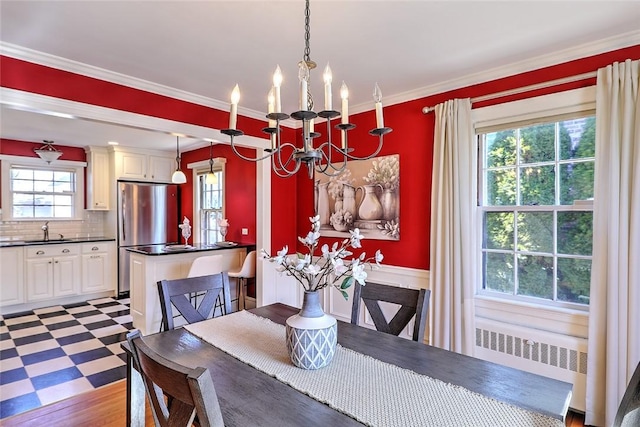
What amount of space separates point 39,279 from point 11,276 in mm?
294

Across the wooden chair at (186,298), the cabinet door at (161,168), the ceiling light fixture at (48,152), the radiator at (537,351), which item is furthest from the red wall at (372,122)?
the ceiling light fixture at (48,152)

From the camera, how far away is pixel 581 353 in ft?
7.33

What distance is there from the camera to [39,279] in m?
4.66

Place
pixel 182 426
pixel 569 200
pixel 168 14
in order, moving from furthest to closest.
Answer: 1. pixel 569 200
2. pixel 168 14
3. pixel 182 426

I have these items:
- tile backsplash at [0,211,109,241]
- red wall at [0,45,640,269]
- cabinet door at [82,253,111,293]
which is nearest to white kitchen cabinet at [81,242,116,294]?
cabinet door at [82,253,111,293]

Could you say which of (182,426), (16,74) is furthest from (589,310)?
(16,74)

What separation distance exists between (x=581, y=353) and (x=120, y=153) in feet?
20.0

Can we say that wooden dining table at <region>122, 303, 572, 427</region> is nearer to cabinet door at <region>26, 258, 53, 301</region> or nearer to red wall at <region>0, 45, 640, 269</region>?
red wall at <region>0, 45, 640, 269</region>

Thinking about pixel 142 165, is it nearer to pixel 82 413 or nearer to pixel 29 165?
pixel 29 165

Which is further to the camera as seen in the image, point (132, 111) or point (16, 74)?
point (132, 111)

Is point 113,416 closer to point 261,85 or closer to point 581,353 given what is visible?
point 261,85

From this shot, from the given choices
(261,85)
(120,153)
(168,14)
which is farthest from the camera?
(120,153)

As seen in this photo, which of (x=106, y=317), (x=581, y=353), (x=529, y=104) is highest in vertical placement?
(x=529, y=104)

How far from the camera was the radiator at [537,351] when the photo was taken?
2.25 meters
